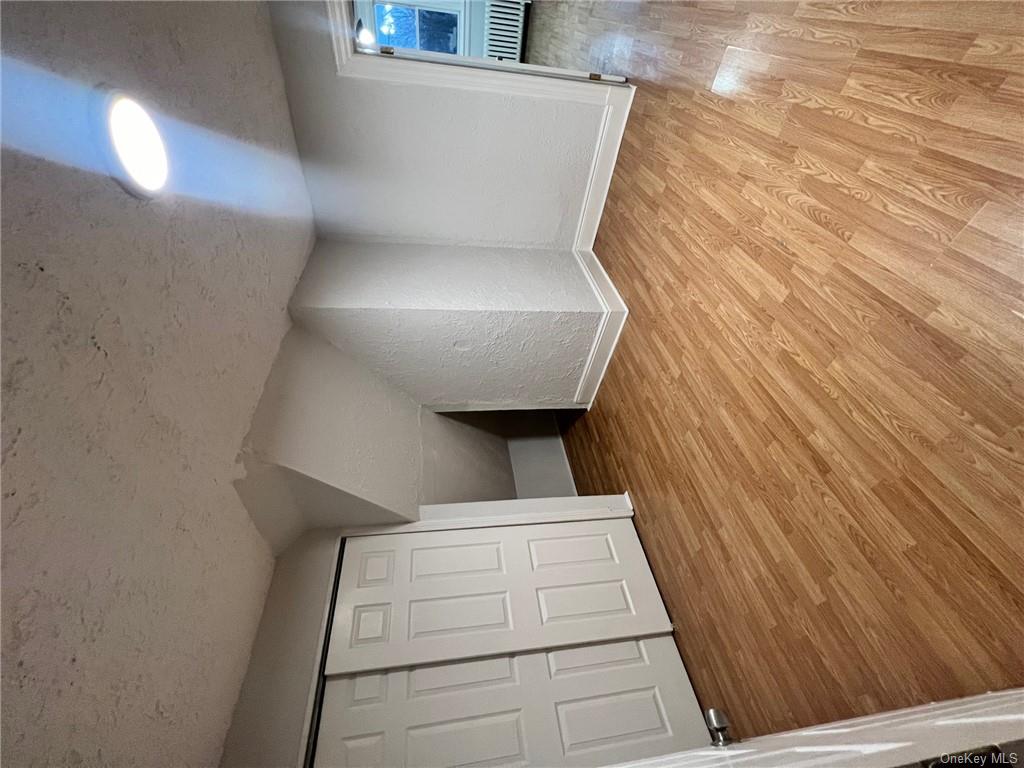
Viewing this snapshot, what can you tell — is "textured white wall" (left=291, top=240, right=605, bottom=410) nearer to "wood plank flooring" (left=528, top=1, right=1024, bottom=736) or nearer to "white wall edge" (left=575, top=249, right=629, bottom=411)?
"white wall edge" (left=575, top=249, right=629, bottom=411)

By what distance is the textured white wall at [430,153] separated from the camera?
1.73 metres

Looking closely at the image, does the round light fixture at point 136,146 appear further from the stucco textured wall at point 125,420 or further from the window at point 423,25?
the window at point 423,25

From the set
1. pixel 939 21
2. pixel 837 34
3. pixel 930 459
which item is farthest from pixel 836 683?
pixel 837 34

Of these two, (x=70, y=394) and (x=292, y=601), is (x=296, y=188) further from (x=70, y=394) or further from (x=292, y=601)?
(x=292, y=601)

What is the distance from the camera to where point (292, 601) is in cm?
150

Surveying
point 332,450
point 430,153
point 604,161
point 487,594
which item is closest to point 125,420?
point 332,450

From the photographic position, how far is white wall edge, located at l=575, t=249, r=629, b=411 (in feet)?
6.66

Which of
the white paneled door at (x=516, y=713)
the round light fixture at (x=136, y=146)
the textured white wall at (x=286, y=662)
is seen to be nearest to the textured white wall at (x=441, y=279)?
the round light fixture at (x=136, y=146)

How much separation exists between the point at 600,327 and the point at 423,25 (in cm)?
389

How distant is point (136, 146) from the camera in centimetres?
80

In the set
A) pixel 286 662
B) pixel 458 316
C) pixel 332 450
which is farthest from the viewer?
pixel 458 316

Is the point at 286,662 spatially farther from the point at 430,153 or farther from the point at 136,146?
the point at 430,153

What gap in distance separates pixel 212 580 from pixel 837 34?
2.06 meters

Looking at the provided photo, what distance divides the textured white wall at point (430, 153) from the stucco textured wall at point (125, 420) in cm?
43
